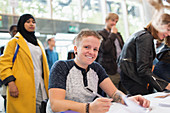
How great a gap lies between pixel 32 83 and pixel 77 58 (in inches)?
31.7

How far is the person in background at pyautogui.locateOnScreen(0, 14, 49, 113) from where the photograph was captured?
1.73 metres

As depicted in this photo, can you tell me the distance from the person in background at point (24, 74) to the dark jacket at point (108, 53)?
32.6 inches

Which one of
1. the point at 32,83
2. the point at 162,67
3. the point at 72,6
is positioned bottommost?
the point at 32,83

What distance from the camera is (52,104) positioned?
105cm

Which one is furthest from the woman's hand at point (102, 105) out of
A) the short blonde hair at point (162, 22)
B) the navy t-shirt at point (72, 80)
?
the short blonde hair at point (162, 22)

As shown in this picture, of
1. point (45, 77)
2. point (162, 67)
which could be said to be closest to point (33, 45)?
point (45, 77)

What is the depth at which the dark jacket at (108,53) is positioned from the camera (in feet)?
7.72

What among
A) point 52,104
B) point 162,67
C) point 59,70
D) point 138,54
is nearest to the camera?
point 52,104

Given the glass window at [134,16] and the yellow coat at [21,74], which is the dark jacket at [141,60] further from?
the glass window at [134,16]

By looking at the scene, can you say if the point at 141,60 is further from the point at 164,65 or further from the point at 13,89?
the point at 13,89

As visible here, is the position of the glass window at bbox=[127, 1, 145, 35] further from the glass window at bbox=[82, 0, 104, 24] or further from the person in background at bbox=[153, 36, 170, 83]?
the person in background at bbox=[153, 36, 170, 83]

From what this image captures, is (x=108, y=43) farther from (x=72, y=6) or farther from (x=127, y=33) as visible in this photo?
(x=127, y=33)

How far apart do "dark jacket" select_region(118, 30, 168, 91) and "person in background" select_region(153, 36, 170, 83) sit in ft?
0.82

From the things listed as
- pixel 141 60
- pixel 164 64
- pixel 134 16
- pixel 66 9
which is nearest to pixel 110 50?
pixel 164 64
